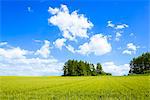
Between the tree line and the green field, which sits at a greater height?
the tree line

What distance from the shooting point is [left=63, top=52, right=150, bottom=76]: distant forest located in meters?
133

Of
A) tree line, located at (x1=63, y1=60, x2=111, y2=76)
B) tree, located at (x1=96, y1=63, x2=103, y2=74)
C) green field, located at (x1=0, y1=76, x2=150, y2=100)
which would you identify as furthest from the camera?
tree, located at (x1=96, y1=63, x2=103, y2=74)

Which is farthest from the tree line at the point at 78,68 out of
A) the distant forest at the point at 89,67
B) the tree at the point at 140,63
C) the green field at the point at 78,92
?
the green field at the point at 78,92

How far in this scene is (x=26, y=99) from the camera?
61.8 feet

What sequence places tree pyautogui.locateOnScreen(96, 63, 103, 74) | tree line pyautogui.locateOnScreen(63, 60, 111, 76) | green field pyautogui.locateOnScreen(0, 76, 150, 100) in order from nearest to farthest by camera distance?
green field pyautogui.locateOnScreen(0, 76, 150, 100) < tree line pyautogui.locateOnScreen(63, 60, 111, 76) < tree pyautogui.locateOnScreen(96, 63, 103, 74)

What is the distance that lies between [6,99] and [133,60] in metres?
128

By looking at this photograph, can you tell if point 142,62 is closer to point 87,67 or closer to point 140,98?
point 87,67

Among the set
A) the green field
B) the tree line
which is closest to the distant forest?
the tree line

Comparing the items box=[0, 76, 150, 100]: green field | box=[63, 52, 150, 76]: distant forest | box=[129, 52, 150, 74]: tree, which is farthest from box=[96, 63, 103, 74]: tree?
box=[0, 76, 150, 100]: green field

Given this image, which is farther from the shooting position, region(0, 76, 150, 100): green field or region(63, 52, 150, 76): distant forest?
region(63, 52, 150, 76): distant forest

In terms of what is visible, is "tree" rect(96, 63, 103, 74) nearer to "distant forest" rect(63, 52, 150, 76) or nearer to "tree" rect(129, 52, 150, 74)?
"distant forest" rect(63, 52, 150, 76)

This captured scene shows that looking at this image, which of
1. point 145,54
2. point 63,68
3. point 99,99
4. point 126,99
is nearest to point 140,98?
point 126,99

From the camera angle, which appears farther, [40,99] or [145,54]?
[145,54]

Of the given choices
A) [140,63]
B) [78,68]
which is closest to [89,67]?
[78,68]
